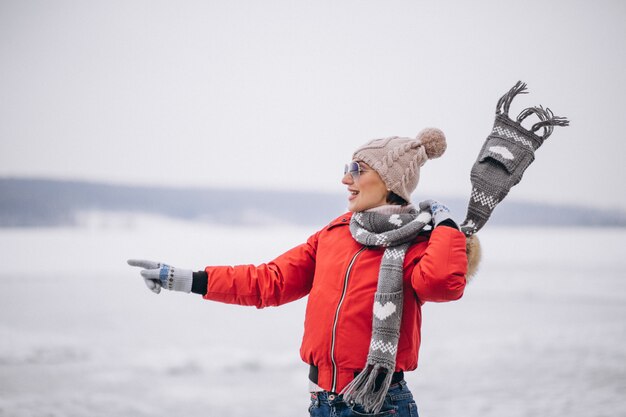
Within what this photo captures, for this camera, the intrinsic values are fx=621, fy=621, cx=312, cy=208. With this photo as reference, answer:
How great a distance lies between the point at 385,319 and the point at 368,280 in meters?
0.10

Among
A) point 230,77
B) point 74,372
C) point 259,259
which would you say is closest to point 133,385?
point 74,372

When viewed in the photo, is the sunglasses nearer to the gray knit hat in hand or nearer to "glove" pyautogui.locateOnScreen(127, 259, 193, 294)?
the gray knit hat in hand

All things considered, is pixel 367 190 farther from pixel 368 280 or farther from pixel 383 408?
pixel 383 408

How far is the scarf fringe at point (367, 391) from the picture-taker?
1121 millimetres

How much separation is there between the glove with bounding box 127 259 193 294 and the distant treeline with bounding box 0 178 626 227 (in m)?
7.25

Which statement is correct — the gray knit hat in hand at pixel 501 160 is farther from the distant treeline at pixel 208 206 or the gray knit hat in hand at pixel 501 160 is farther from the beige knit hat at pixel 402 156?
the distant treeline at pixel 208 206

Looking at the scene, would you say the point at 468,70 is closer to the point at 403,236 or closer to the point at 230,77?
the point at 230,77

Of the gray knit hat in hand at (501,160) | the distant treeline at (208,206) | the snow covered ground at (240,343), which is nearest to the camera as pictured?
the gray knit hat in hand at (501,160)

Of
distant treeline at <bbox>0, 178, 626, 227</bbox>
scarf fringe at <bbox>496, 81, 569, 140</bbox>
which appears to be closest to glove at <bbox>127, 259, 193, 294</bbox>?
scarf fringe at <bbox>496, 81, 569, 140</bbox>

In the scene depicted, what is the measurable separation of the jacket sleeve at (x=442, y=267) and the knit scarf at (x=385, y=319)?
1.7 inches

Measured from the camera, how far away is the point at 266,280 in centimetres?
132

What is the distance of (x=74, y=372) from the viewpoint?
3129 mm

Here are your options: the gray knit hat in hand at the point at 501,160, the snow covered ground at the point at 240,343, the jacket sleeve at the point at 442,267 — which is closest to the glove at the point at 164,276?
the jacket sleeve at the point at 442,267

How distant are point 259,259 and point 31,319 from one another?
247cm
